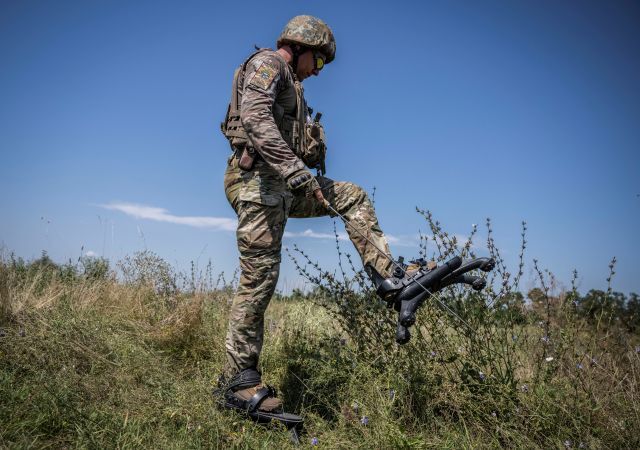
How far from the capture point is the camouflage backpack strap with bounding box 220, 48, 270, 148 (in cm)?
331

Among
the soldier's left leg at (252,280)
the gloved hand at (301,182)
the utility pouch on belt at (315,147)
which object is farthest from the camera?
the utility pouch on belt at (315,147)

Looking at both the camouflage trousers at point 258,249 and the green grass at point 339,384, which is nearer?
the green grass at point 339,384

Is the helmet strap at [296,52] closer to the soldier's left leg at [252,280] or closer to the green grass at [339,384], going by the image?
the soldier's left leg at [252,280]

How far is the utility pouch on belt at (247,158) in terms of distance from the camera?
3.26 meters

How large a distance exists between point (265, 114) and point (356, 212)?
0.93 m

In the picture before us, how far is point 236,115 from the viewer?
3.37 m

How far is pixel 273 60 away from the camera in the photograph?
3.22 metres

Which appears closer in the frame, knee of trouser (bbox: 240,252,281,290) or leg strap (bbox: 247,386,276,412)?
leg strap (bbox: 247,386,276,412)

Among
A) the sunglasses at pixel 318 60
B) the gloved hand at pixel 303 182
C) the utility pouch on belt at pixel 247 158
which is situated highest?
the sunglasses at pixel 318 60

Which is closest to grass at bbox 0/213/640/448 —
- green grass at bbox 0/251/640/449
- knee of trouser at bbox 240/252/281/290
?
green grass at bbox 0/251/640/449

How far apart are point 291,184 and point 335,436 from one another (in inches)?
64.1

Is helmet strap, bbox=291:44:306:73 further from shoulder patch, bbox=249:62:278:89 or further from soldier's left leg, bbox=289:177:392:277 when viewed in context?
soldier's left leg, bbox=289:177:392:277

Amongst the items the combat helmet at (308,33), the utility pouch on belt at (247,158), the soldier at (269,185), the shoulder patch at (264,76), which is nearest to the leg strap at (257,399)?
the soldier at (269,185)

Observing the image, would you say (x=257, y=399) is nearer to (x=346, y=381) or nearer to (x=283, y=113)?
(x=346, y=381)
